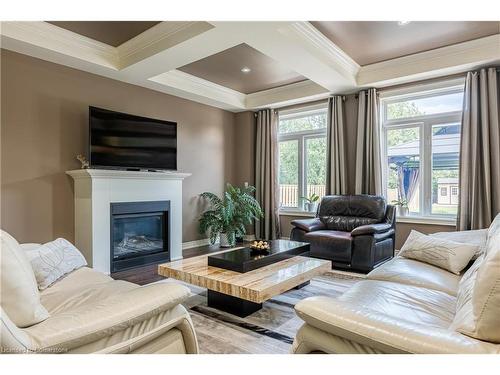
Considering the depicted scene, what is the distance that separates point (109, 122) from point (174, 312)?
11.1 feet

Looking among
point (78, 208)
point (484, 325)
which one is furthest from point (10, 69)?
point (484, 325)

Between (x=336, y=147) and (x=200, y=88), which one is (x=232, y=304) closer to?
(x=336, y=147)

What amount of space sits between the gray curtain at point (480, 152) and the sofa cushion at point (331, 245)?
64.3 inches

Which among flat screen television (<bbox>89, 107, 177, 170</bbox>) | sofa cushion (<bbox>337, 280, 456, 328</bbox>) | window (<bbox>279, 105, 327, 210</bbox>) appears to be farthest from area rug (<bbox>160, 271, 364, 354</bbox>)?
window (<bbox>279, 105, 327, 210</bbox>)

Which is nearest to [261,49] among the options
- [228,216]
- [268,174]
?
[228,216]

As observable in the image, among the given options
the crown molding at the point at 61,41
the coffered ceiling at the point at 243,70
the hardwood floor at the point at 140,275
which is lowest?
the hardwood floor at the point at 140,275

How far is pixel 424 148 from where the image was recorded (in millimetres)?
4559

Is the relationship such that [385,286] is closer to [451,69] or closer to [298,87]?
[451,69]

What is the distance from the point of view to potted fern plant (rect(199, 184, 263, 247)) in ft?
17.2

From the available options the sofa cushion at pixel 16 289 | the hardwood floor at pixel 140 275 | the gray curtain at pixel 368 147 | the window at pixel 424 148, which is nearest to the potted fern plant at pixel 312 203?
the gray curtain at pixel 368 147

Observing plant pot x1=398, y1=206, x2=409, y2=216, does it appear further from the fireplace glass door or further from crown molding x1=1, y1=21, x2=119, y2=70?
crown molding x1=1, y1=21, x2=119, y2=70

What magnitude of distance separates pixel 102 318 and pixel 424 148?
4.82 meters

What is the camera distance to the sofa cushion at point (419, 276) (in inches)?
78.0

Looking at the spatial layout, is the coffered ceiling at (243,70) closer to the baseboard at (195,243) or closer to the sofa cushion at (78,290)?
the baseboard at (195,243)
